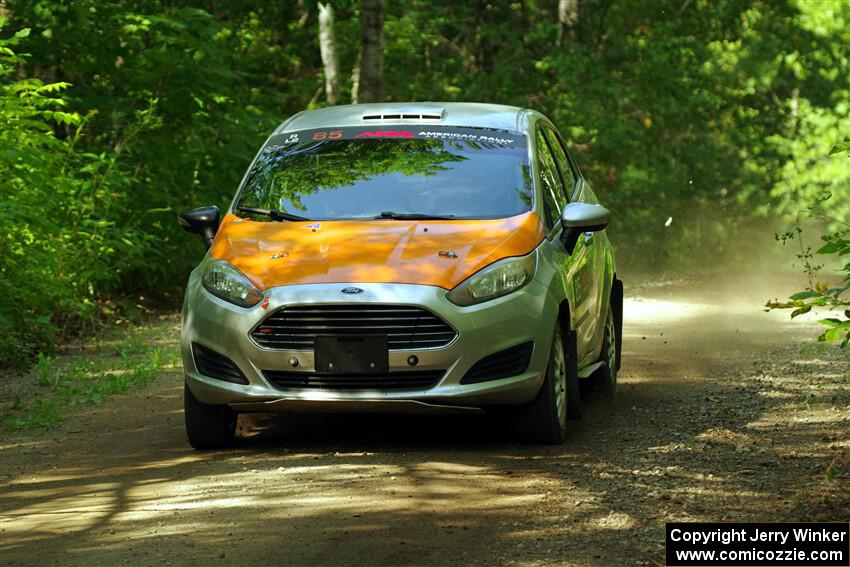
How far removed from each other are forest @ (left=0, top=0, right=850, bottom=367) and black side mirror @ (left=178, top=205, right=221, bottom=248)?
Result: 466 cm

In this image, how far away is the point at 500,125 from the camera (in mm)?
9781

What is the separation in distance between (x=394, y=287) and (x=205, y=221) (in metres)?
1.75

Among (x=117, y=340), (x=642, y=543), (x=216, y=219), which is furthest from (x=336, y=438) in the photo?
(x=117, y=340)

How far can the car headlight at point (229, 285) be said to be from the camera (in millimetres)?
8258

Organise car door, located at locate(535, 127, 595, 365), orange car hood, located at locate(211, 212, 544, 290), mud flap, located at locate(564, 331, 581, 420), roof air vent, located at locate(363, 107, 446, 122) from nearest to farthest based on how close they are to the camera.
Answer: orange car hood, located at locate(211, 212, 544, 290)
mud flap, located at locate(564, 331, 581, 420)
car door, located at locate(535, 127, 595, 365)
roof air vent, located at locate(363, 107, 446, 122)

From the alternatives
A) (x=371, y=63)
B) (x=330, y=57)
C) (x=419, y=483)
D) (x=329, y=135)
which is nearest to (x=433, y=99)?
(x=330, y=57)

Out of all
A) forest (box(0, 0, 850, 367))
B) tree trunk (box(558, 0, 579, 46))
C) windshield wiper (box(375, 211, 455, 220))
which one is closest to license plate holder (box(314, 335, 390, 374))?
windshield wiper (box(375, 211, 455, 220))

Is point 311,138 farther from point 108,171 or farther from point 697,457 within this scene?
point 108,171

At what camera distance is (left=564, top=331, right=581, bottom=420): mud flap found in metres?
8.98

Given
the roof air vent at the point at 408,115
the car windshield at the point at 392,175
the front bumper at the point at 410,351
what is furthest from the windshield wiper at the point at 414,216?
the roof air vent at the point at 408,115

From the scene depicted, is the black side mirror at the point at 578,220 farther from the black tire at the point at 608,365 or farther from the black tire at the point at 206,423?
the black tire at the point at 206,423

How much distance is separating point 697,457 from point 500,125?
2.72m

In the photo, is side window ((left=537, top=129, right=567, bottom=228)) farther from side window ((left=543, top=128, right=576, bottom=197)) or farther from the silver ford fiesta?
side window ((left=543, top=128, right=576, bottom=197))

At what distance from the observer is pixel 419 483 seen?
739 cm
